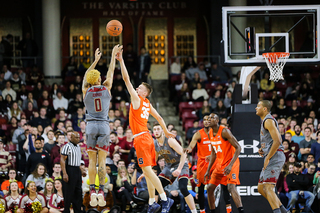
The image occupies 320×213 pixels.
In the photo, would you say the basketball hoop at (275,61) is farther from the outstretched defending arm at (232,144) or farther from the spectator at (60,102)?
the spectator at (60,102)

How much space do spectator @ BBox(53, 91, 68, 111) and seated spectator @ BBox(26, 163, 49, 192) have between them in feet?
13.5

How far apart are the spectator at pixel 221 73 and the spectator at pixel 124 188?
7.46m

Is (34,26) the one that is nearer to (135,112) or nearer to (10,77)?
(10,77)

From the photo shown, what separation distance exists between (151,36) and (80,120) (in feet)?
29.2

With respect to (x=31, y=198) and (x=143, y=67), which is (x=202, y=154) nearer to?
(x=31, y=198)

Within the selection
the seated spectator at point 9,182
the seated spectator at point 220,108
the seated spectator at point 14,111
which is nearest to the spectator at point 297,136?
the seated spectator at point 220,108

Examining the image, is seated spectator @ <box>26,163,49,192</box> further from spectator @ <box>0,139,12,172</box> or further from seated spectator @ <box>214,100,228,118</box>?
seated spectator @ <box>214,100,228,118</box>

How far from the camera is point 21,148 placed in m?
12.7

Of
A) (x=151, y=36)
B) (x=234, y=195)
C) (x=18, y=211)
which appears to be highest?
(x=151, y=36)

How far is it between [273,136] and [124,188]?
4594 mm

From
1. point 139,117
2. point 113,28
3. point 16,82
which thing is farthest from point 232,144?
point 16,82

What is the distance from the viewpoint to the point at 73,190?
9641 mm

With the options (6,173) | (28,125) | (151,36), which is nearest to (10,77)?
(28,125)

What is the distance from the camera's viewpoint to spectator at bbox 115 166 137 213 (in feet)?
37.6
